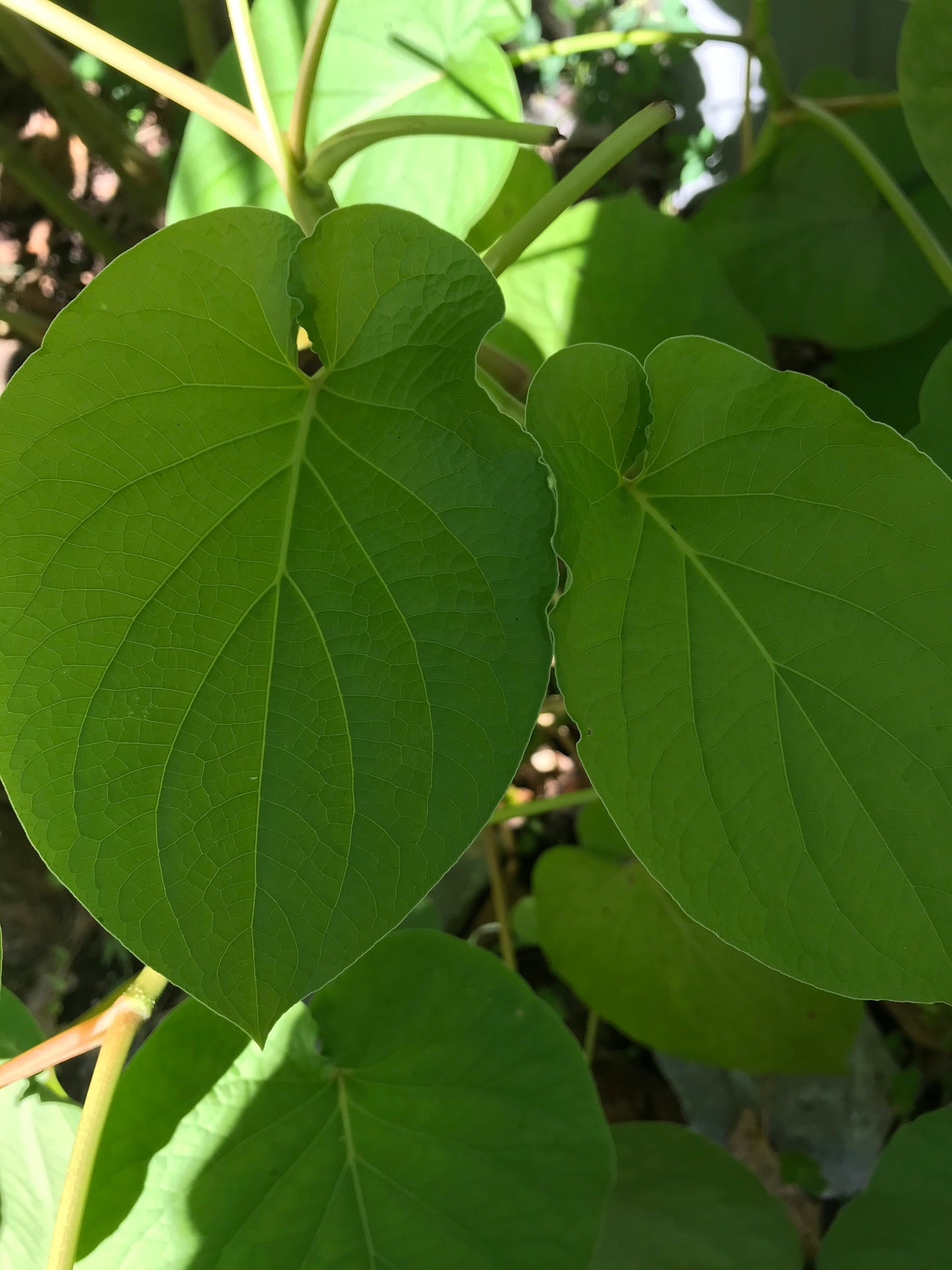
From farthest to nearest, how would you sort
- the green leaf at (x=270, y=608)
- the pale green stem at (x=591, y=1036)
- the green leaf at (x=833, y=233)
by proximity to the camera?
the pale green stem at (x=591, y=1036), the green leaf at (x=833, y=233), the green leaf at (x=270, y=608)

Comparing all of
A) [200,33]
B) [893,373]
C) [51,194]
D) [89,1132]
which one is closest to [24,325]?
[51,194]

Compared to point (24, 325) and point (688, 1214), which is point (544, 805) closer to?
point (688, 1214)

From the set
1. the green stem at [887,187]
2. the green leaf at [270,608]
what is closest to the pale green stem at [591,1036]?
the green leaf at [270,608]

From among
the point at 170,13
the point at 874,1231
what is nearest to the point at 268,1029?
the point at 874,1231

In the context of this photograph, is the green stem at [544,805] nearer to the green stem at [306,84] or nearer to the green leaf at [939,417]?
the green leaf at [939,417]

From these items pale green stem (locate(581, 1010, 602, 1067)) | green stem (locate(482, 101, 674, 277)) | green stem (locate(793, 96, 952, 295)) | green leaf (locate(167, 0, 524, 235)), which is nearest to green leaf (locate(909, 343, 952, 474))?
green stem (locate(793, 96, 952, 295))

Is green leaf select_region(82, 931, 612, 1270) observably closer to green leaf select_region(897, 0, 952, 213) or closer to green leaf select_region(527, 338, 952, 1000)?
green leaf select_region(527, 338, 952, 1000)
